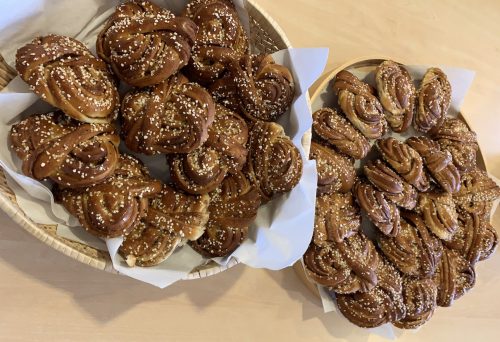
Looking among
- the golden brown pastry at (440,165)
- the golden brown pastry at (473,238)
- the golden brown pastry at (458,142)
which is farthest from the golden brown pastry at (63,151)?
the golden brown pastry at (473,238)

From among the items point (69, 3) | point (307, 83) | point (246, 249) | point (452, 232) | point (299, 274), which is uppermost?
point (69, 3)

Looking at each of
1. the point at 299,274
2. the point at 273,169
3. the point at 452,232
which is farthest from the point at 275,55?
Result: the point at 452,232

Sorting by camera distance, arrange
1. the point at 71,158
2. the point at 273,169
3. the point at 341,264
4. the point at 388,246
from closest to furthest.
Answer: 1. the point at 71,158
2. the point at 273,169
3. the point at 341,264
4. the point at 388,246

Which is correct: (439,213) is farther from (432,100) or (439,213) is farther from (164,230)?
(164,230)

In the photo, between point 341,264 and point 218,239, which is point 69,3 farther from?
point 341,264

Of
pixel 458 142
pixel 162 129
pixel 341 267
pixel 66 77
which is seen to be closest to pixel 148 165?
pixel 162 129

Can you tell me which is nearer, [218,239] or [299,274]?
[218,239]

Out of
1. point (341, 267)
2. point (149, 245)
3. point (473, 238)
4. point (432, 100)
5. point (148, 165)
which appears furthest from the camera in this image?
point (473, 238)

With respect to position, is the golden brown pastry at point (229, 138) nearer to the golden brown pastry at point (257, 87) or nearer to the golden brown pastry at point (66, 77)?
the golden brown pastry at point (257, 87)
